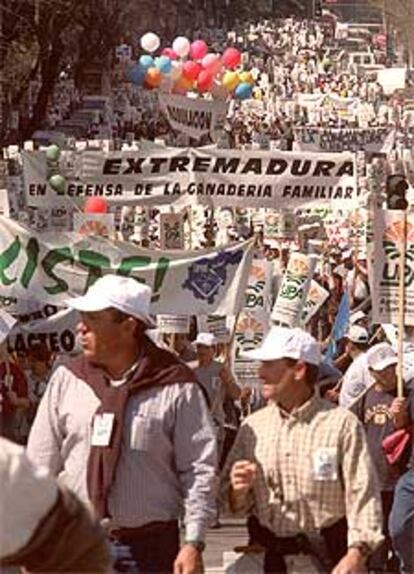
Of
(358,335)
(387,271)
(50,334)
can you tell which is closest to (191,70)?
(50,334)

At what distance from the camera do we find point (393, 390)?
8.66 m

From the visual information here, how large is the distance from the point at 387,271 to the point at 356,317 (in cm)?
322

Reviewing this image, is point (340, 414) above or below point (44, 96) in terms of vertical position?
above

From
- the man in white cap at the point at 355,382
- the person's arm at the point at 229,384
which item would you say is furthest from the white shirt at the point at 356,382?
the person's arm at the point at 229,384

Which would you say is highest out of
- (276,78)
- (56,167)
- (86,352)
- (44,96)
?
(86,352)

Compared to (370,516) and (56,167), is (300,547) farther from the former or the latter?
(56,167)

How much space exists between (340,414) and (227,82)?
1041 inches

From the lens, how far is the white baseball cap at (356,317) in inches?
511

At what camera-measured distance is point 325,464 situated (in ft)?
18.8

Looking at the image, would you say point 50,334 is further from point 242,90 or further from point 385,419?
point 242,90

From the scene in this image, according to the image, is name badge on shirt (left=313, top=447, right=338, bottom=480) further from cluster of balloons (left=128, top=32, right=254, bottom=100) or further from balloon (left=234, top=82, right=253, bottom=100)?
balloon (left=234, top=82, right=253, bottom=100)

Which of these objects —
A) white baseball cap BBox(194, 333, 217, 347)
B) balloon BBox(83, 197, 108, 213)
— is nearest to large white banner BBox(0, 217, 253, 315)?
white baseball cap BBox(194, 333, 217, 347)

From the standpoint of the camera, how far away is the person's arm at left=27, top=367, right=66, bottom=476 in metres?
5.73

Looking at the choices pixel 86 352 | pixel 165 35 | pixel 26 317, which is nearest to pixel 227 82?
pixel 26 317
